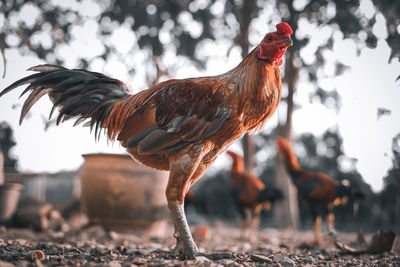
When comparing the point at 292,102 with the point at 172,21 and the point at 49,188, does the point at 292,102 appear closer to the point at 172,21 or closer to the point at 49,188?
the point at 172,21

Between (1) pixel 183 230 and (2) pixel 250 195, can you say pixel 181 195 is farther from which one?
(2) pixel 250 195

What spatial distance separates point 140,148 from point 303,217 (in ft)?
38.1

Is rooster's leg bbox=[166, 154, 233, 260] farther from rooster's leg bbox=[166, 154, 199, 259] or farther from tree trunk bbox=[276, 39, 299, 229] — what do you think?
tree trunk bbox=[276, 39, 299, 229]

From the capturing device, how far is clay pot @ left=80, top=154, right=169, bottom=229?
5477 mm

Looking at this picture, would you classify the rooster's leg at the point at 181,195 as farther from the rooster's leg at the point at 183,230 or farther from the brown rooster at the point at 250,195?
the brown rooster at the point at 250,195

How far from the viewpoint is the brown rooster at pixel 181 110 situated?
107 inches

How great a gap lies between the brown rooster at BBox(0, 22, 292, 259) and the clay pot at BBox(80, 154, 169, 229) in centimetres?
213

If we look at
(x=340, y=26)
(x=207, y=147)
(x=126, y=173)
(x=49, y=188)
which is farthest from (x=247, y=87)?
(x=49, y=188)

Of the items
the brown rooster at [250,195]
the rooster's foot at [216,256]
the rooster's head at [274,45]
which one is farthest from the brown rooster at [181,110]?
the brown rooster at [250,195]

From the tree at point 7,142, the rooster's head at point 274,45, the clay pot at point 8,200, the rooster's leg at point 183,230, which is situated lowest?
the clay pot at point 8,200

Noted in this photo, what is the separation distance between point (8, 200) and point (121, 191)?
8.76ft

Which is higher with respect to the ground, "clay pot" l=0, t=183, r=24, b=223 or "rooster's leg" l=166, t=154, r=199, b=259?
"rooster's leg" l=166, t=154, r=199, b=259

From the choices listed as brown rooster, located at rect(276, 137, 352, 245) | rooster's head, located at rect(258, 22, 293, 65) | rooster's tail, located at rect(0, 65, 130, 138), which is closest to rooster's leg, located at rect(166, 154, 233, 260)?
rooster's tail, located at rect(0, 65, 130, 138)

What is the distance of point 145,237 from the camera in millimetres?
5441
